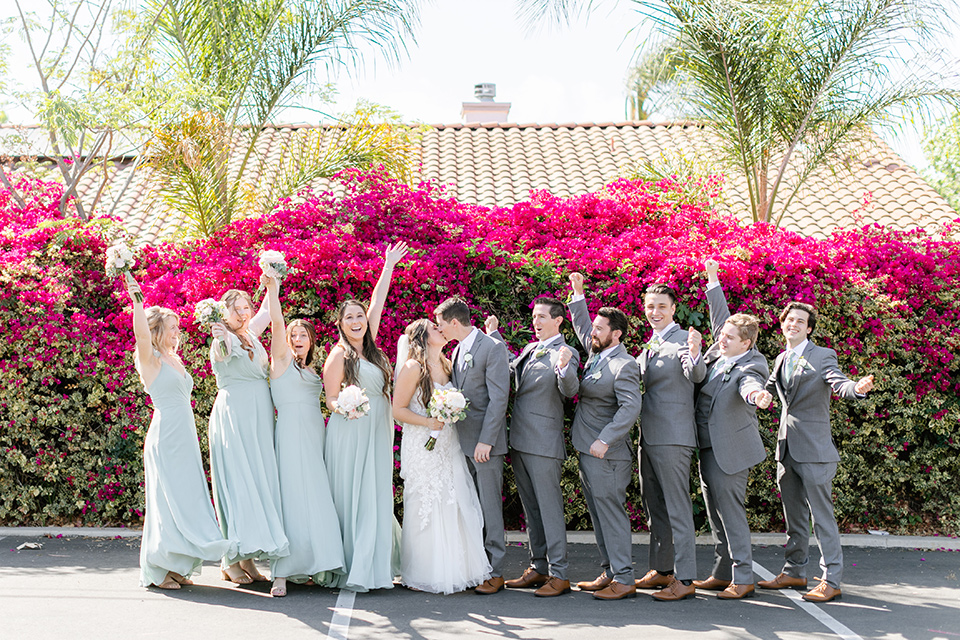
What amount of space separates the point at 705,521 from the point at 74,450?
5954 mm

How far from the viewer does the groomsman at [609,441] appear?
5.88m

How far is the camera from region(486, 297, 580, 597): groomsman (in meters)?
6.05

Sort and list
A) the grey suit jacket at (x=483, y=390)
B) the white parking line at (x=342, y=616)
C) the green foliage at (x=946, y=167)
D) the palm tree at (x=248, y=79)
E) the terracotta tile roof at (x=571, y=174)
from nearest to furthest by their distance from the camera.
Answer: the white parking line at (x=342, y=616), the grey suit jacket at (x=483, y=390), the palm tree at (x=248, y=79), the terracotta tile roof at (x=571, y=174), the green foliage at (x=946, y=167)

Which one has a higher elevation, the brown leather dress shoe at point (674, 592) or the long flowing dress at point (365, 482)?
the long flowing dress at point (365, 482)

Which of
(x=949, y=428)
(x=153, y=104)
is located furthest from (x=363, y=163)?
(x=949, y=428)

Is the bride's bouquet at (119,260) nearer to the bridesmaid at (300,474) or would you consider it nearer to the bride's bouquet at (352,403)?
the bridesmaid at (300,474)

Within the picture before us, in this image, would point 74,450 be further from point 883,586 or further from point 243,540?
point 883,586

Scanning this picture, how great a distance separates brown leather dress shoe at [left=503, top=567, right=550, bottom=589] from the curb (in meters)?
1.61

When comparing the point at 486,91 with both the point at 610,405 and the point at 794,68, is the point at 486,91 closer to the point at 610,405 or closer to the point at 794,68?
the point at 794,68

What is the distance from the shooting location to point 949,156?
28.4 meters

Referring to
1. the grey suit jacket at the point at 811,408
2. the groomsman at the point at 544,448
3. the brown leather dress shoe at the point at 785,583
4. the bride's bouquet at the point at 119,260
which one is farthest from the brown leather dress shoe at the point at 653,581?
the bride's bouquet at the point at 119,260

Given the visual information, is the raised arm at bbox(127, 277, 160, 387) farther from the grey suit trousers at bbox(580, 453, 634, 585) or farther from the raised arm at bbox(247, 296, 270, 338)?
the grey suit trousers at bbox(580, 453, 634, 585)

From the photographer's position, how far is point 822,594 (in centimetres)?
583

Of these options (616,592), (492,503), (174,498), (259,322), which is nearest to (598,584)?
(616,592)
